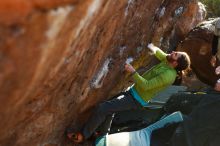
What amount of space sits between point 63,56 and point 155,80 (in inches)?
71.2

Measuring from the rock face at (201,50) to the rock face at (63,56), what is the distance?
0.72 m

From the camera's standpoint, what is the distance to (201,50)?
9836 mm

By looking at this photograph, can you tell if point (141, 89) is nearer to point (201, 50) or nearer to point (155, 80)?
point (155, 80)

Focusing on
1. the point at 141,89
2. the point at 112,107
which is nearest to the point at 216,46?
the point at 141,89

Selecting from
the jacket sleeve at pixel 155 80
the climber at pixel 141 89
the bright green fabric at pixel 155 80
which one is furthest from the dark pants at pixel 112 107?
the jacket sleeve at pixel 155 80

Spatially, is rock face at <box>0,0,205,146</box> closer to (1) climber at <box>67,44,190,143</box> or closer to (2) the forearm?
(1) climber at <box>67,44,190,143</box>

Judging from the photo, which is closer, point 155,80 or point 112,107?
point 155,80

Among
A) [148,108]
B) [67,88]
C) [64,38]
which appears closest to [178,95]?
[148,108]

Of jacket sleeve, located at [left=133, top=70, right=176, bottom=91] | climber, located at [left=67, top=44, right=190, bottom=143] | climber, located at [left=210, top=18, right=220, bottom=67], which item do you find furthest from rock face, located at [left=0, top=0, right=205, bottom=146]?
climber, located at [left=210, top=18, right=220, bottom=67]

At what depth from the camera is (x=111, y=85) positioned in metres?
7.32

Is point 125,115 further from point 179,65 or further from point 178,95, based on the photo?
point 179,65

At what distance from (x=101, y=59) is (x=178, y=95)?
214 centimetres

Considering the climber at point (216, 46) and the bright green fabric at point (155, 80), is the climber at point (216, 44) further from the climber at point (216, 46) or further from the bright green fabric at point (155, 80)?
the bright green fabric at point (155, 80)

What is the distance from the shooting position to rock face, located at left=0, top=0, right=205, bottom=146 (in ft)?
11.9
